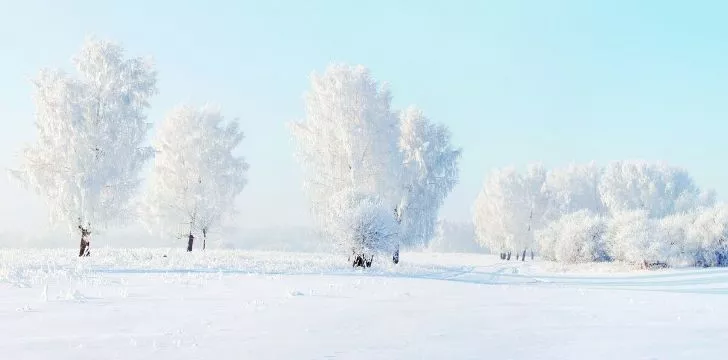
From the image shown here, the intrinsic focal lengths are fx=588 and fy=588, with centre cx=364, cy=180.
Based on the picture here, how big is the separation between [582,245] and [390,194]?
1841cm

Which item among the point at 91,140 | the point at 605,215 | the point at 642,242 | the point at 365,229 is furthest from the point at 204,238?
the point at 605,215

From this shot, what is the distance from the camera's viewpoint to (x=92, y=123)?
28.9m

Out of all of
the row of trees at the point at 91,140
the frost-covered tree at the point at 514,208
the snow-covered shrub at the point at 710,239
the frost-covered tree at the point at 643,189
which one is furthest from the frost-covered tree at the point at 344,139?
the frost-covered tree at the point at 643,189

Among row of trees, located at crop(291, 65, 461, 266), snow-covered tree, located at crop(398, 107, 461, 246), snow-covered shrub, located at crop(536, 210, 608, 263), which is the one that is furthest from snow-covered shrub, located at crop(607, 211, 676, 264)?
row of trees, located at crop(291, 65, 461, 266)

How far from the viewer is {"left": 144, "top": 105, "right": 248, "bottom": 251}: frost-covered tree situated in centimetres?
3497

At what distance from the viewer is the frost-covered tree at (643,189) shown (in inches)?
2719

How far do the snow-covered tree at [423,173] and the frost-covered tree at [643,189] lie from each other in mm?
37940

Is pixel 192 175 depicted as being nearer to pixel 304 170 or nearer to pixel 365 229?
pixel 304 170

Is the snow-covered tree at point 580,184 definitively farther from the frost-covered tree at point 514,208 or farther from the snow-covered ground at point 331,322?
the snow-covered ground at point 331,322

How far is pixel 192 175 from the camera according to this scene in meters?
35.3

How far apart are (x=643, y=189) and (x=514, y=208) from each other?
19244mm

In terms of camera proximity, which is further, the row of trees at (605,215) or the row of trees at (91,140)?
the row of trees at (605,215)

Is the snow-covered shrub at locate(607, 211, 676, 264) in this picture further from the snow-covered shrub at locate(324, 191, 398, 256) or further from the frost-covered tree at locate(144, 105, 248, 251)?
the frost-covered tree at locate(144, 105, 248, 251)

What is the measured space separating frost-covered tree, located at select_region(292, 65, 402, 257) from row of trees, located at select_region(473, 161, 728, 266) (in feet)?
56.6
